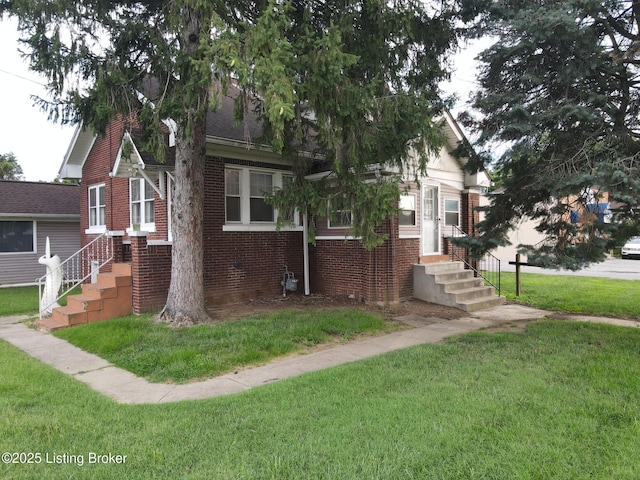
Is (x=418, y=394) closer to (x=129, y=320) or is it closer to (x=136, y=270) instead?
(x=129, y=320)

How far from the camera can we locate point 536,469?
3.16m

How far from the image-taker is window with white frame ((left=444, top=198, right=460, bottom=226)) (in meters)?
12.4

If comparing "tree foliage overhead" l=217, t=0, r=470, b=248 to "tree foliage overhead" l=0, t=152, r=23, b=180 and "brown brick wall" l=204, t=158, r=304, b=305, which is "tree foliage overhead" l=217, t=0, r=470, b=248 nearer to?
"brown brick wall" l=204, t=158, r=304, b=305

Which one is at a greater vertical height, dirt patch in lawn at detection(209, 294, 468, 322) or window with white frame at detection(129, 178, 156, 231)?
window with white frame at detection(129, 178, 156, 231)

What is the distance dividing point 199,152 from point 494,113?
17.0 feet

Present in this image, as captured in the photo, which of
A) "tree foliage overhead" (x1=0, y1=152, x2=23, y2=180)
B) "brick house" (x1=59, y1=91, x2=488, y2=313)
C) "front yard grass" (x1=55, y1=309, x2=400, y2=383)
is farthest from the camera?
"tree foliage overhead" (x1=0, y1=152, x2=23, y2=180)

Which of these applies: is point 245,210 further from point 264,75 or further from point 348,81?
point 264,75

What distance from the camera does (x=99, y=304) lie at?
28.0ft

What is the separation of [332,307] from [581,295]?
767 cm

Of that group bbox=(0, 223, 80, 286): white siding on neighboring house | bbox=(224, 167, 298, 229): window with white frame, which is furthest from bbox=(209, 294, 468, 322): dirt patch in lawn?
bbox=(0, 223, 80, 286): white siding on neighboring house

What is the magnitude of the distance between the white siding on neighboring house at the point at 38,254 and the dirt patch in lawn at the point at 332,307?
10.7 meters

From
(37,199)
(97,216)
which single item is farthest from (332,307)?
(37,199)

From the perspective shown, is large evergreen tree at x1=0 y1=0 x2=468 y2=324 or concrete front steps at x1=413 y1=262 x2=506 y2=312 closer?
large evergreen tree at x1=0 y1=0 x2=468 y2=324

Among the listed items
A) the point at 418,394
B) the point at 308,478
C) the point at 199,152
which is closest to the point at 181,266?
the point at 199,152
